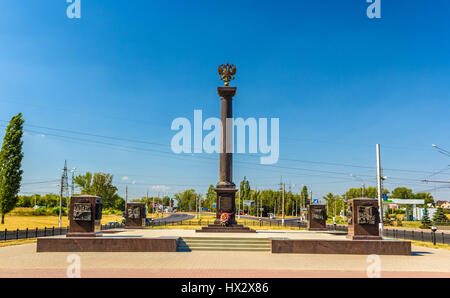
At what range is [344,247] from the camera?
1722 cm

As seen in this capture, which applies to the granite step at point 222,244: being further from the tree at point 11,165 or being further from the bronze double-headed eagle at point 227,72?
the tree at point 11,165

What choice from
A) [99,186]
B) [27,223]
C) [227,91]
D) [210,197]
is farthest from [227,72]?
[210,197]

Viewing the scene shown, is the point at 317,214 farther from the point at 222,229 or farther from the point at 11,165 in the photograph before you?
Answer: the point at 11,165

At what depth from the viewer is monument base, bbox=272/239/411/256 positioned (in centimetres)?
1717

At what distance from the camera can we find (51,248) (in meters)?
16.7

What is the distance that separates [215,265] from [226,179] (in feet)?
42.8

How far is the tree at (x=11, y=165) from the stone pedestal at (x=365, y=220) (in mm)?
45880

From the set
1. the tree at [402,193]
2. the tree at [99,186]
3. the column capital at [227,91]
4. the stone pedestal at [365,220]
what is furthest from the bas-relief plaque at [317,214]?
the tree at [402,193]

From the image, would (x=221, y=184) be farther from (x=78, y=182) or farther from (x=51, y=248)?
(x=78, y=182)

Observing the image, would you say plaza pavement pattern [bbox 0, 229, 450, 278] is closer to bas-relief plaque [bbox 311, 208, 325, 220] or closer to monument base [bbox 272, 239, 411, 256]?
monument base [bbox 272, 239, 411, 256]

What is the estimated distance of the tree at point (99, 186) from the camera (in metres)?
94.9

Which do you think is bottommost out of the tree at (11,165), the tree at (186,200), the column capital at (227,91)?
the tree at (186,200)

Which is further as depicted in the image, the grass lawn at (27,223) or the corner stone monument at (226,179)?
the grass lawn at (27,223)
